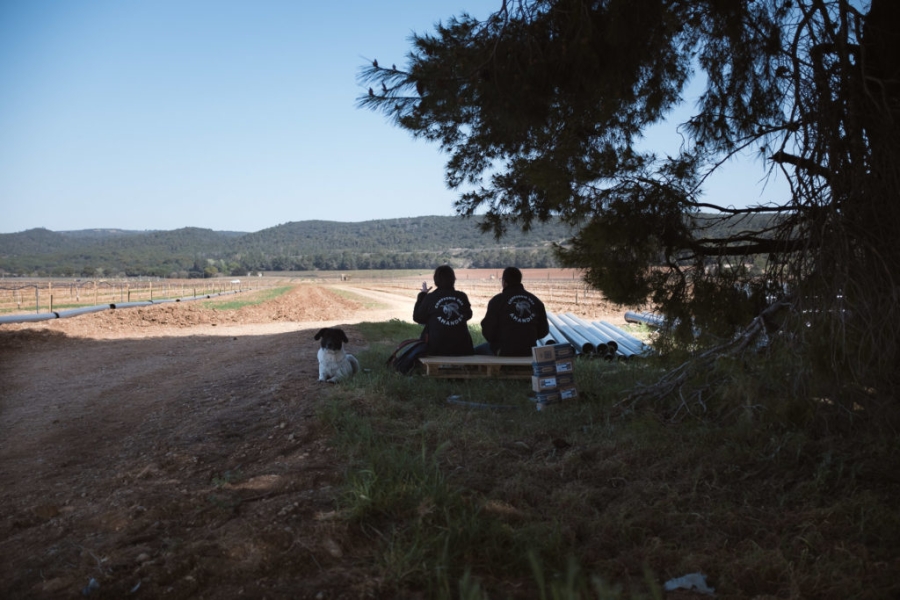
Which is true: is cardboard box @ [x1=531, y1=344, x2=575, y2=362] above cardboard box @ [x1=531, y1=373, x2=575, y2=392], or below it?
above

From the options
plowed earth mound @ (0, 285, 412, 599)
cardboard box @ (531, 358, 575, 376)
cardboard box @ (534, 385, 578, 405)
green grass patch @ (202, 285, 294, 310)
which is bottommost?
green grass patch @ (202, 285, 294, 310)

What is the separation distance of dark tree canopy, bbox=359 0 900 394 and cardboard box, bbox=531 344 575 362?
47.2 inches

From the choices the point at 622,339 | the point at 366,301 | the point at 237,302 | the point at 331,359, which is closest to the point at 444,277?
the point at 331,359

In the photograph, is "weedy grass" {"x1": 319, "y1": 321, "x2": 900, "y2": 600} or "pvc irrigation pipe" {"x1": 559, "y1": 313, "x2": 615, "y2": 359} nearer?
"weedy grass" {"x1": 319, "y1": 321, "x2": 900, "y2": 600}

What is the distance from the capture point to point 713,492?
3.98 meters

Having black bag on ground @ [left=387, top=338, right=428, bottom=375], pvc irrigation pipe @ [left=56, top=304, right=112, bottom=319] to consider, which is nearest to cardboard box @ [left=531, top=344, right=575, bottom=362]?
black bag on ground @ [left=387, top=338, right=428, bottom=375]

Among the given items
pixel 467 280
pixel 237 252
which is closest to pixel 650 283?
pixel 467 280

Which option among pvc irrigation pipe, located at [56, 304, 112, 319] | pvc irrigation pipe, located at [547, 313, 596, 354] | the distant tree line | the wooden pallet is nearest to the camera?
the wooden pallet

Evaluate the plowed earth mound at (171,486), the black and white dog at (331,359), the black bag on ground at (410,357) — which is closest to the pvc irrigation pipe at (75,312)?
the plowed earth mound at (171,486)

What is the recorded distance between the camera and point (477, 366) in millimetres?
7559

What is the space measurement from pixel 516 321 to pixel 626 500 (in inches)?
147

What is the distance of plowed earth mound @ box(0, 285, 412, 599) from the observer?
310 centimetres

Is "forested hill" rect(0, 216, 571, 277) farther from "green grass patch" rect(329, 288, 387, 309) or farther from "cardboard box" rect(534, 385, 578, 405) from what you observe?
"cardboard box" rect(534, 385, 578, 405)

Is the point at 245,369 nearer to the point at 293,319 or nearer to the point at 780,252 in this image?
the point at 780,252
